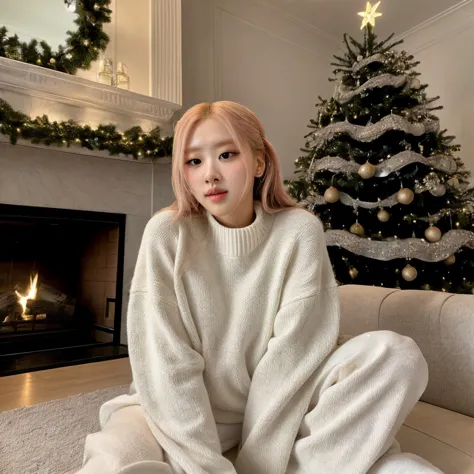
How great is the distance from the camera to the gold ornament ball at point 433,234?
1882 millimetres

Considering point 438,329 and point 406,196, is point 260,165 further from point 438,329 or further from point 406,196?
point 406,196

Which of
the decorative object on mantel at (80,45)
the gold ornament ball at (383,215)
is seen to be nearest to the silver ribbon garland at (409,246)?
the gold ornament ball at (383,215)

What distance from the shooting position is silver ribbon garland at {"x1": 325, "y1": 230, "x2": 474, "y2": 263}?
1.88m

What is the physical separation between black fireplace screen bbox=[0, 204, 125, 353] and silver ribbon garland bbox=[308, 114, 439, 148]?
132cm

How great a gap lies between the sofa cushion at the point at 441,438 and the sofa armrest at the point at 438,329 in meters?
0.05

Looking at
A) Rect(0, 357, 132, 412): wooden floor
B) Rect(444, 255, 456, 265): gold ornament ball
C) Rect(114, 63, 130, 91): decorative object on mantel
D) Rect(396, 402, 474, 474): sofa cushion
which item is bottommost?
Rect(0, 357, 132, 412): wooden floor

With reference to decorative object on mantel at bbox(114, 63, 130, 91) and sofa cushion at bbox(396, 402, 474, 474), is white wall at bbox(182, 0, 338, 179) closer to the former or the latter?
decorative object on mantel at bbox(114, 63, 130, 91)

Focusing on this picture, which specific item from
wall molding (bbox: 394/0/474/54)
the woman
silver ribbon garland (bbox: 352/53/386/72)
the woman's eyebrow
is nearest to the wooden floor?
the woman

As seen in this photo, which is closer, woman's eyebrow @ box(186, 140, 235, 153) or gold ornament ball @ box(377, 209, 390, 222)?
woman's eyebrow @ box(186, 140, 235, 153)

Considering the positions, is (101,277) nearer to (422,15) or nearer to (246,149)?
(246,149)

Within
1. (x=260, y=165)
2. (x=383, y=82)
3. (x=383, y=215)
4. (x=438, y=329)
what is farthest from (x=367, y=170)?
(x=260, y=165)

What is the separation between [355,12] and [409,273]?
7.84 ft

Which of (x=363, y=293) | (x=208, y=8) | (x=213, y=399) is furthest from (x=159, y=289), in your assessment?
(x=208, y=8)

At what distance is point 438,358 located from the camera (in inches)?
38.9
